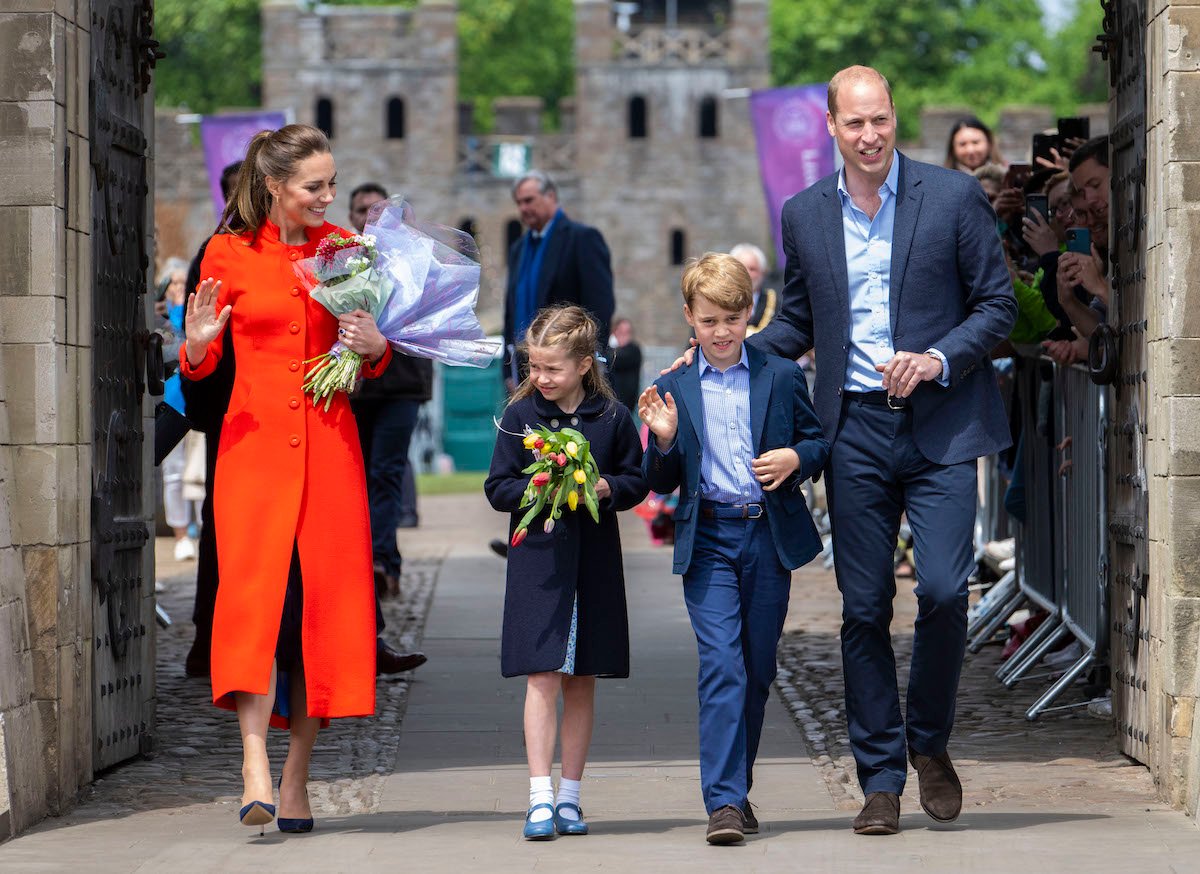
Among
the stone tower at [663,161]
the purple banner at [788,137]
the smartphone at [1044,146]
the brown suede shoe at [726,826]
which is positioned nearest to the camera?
the brown suede shoe at [726,826]

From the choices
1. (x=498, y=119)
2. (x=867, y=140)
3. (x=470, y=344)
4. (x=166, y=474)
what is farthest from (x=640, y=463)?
(x=498, y=119)

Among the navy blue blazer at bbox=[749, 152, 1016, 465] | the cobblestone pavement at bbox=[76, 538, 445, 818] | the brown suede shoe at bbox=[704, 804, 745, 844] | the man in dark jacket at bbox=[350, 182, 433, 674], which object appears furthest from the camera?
the man in dark jacket at bbox=[350, 182, 433, 674]

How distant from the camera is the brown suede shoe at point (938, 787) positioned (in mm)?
6242

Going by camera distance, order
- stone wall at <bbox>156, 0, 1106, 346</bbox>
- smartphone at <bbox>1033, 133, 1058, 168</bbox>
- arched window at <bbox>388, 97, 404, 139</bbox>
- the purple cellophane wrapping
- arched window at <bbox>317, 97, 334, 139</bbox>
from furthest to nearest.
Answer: arched window at <bbox>388, 97, 404, 139</bbox> < arched window at <bbox>317, 97, 334, 139</bbox> < stone wall at <bbox>156, 0, 1106, 346</bbox> < smartphone at <bbox>1033, 133, 1058, 168</bbox> < the purple cellophane wrapping

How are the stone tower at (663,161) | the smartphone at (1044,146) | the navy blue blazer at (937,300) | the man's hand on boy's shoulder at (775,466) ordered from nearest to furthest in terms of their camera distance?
the man's hand on boy's shoulder at (775,466)
the navy blue blazer at (937,300)
the smartphone at (1044,146)
the stone tower at (663,161)

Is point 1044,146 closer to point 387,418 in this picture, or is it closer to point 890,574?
point 387,418

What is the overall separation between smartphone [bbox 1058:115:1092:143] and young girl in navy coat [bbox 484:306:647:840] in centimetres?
402

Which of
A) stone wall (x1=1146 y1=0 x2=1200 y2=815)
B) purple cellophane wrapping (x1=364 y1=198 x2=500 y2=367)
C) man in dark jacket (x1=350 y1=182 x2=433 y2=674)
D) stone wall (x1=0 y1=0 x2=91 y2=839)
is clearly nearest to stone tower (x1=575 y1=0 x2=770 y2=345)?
man in dark jacket (x1=350 y1=182 x2=433 y2=674)

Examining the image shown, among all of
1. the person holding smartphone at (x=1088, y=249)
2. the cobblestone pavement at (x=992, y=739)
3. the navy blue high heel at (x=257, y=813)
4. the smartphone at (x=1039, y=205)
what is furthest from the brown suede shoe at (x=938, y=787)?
the smartphone at (x=1039, y=205)

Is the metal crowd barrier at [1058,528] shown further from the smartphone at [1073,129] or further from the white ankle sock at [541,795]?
the white ankle sock at [541,795]

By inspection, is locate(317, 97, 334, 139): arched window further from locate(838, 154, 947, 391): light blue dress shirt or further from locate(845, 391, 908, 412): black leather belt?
locate(845, 391, 908, 412): black leather belt

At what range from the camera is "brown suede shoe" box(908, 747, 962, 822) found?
20.5 ft

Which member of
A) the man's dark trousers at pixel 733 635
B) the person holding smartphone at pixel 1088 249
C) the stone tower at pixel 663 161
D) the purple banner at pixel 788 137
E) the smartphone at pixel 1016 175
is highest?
the stone tower at pixel 663 161

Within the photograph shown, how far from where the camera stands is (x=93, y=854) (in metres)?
6.07
